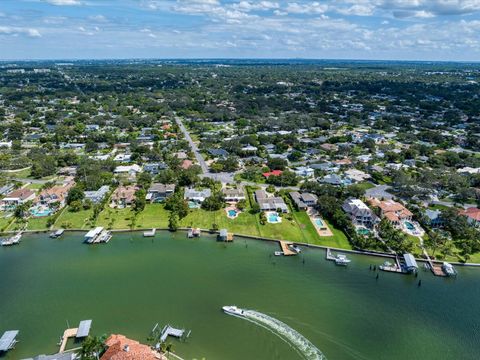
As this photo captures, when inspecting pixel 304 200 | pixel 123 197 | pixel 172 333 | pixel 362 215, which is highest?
pixel 362 215

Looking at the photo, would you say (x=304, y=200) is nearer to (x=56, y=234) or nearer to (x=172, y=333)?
(x=172, y=333)

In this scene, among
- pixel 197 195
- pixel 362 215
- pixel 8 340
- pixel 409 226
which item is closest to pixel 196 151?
pixel 197 195

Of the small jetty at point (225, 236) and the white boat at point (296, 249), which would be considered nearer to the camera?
the white boat at point (296, 249)

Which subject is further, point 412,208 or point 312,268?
point 412,208

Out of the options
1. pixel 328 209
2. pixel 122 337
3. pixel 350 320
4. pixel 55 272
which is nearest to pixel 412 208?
pixel 328 209

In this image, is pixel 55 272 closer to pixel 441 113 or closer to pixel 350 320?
pixel 350 320

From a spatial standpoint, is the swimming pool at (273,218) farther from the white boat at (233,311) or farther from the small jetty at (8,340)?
the small jetty at (8,340)

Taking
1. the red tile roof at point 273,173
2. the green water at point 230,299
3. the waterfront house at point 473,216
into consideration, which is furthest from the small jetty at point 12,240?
the waterfront house at point 473,216
